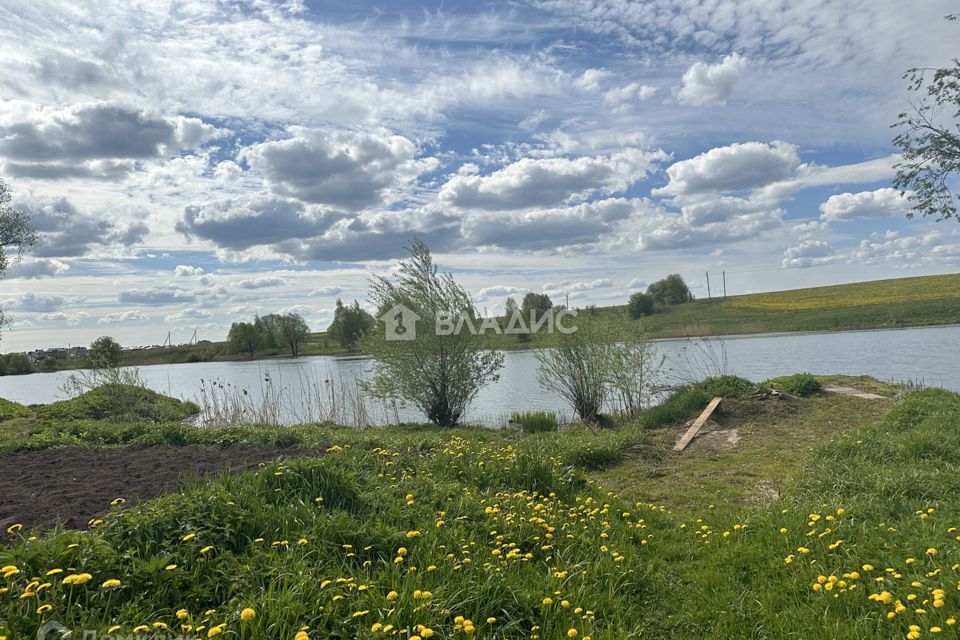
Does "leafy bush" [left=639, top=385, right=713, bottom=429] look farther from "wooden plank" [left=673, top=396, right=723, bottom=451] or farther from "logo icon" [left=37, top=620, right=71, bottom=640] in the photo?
"logo icon" [left=37, top=620, right=71, bottom=640]

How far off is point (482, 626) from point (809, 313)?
56.4m

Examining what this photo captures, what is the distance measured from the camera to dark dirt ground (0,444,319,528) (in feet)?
13.8

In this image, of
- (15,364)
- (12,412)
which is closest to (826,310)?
(12,412)

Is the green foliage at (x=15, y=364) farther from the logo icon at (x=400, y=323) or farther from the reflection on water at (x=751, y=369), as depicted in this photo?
the logo icon at (x=400, y=323)

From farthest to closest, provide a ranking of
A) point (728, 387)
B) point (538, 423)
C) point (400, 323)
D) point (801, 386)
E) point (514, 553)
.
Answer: point (400, 323)
point (538, 423)
point (801, 386)
point (728, 387)
point (514, 553)

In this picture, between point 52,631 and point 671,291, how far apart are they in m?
67.0

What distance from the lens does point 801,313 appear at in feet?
170

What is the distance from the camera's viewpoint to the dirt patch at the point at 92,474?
166 inches

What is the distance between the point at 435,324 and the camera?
45.3ft

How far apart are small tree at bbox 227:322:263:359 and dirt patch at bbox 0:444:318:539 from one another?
50160mm

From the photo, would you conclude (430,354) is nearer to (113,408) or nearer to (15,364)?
(113,408)

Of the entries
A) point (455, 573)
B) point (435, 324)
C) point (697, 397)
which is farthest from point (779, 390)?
point (455, 573)

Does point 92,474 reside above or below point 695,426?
above

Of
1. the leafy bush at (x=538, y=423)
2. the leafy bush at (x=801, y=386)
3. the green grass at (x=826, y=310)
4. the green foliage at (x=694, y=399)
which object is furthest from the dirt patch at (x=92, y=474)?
the green grass at (x=826, y=310)
